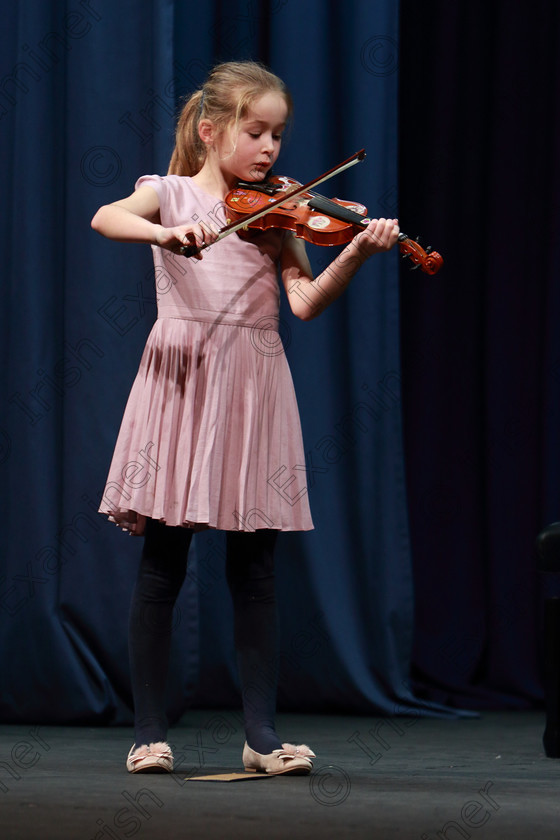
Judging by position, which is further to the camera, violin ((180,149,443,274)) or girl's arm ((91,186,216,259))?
violin ((180,149,443,274))

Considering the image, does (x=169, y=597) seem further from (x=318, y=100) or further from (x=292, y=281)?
(x=318, y=100)

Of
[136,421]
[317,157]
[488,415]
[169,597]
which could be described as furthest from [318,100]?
[169,597]

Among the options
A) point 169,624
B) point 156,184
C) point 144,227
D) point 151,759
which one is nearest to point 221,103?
point 156,184

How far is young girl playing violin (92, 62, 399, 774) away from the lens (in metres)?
1.52

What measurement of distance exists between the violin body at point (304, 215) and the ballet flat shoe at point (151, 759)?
0.71 m

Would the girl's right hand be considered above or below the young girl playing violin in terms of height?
above

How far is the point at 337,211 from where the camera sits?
1550 millimetres

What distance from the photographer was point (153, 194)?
62.2 inches

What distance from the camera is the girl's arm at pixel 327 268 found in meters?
1.49

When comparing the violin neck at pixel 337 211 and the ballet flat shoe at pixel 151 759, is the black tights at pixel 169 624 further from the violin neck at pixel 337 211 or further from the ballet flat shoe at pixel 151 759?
the violin neck at pixel 337 211

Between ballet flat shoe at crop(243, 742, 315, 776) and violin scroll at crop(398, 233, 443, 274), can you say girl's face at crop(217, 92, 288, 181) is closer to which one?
violin scroll at crop(398, 233, 443, 274)

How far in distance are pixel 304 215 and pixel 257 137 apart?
0.14 m

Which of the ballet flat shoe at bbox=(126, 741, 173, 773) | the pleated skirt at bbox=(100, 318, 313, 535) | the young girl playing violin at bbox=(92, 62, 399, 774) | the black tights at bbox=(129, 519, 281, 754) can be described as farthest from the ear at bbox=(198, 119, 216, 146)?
the ballet flat shoe at bbox=(126, 741, 173, 773)

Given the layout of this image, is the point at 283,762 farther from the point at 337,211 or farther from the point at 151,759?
the point at 337,211
